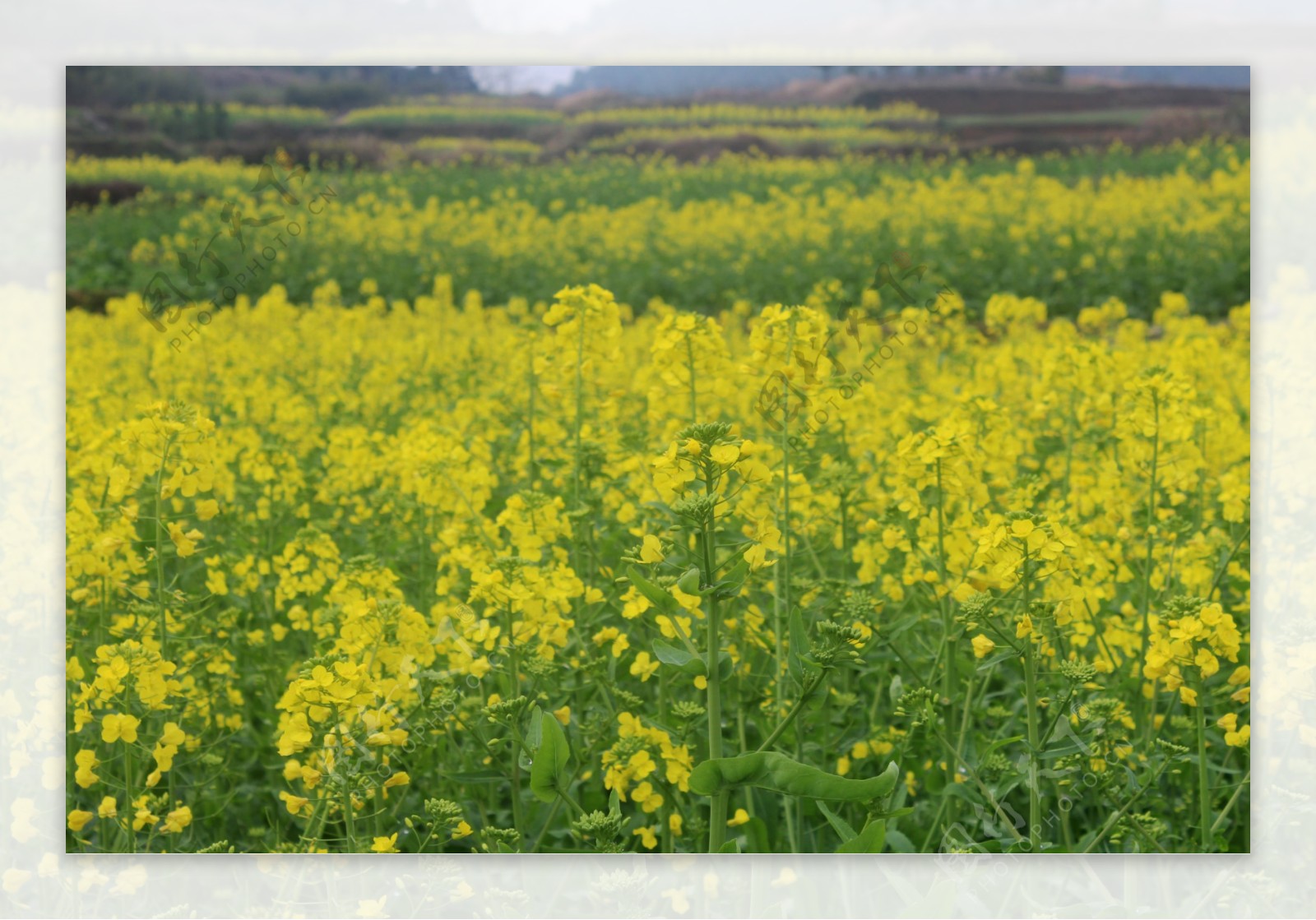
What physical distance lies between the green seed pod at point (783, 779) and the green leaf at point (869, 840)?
0.24 metres

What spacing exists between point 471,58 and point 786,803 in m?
1.79

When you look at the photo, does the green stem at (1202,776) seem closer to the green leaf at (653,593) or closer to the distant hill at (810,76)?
the green leaf at (653,593)

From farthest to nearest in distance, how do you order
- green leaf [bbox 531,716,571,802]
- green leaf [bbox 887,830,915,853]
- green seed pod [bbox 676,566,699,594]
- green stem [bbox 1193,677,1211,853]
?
green leaf [bbox 887,830,915,853]
green stem [bbox 1193,677,1211,853]
green leaf [bbox 531,716,571,802]
green seed pod [bbox 676,566,699,594]

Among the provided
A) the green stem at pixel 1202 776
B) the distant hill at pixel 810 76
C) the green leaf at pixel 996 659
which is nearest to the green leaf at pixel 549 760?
the green leaf at pixel 996 659

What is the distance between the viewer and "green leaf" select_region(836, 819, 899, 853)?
6.73ft

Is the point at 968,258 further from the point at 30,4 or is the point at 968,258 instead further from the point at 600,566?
the point at 30,4

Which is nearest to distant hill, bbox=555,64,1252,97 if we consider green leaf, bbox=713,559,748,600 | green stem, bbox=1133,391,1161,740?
green stem, bbox=1133,391,1161,740

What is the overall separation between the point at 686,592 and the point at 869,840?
0.77 metres

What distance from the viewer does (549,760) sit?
183cm

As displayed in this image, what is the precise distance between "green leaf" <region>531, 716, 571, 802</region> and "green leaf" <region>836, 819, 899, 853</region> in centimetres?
56

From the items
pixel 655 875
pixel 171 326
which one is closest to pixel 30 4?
pixel 171 326

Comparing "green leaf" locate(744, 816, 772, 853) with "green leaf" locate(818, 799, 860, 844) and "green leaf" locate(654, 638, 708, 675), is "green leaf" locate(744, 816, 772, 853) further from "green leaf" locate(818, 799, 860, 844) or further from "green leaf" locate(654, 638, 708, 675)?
"green leaf" locate(654, 638, 708, 675)

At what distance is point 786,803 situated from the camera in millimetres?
2139

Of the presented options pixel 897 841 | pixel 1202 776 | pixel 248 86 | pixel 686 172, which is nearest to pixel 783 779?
pixel 897 841
